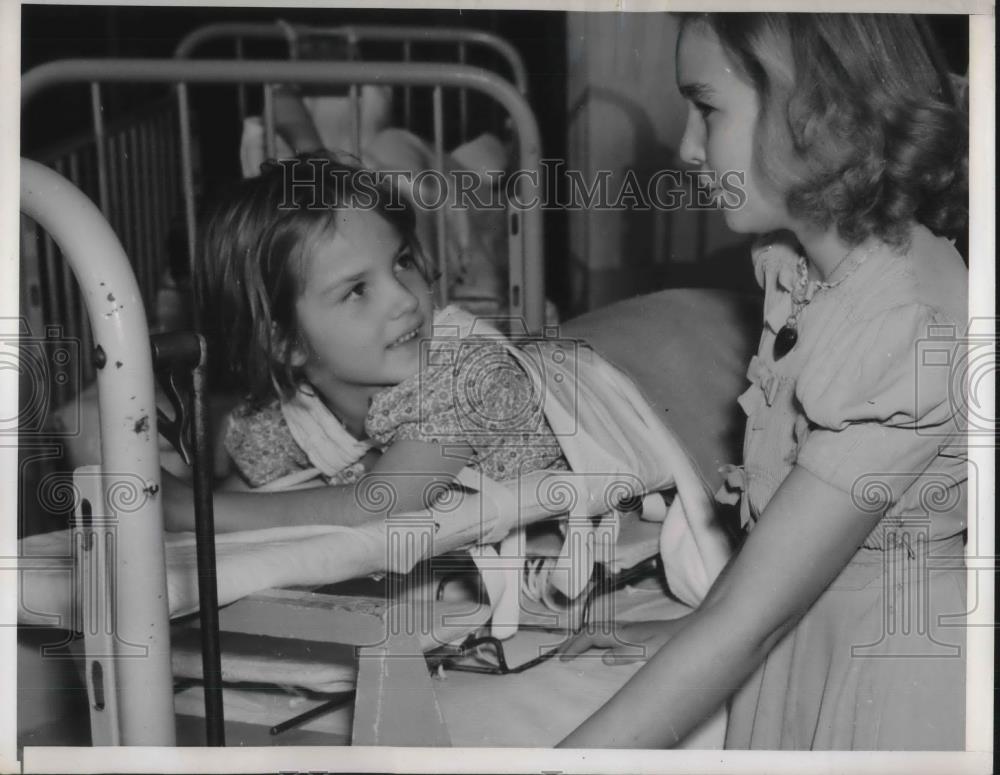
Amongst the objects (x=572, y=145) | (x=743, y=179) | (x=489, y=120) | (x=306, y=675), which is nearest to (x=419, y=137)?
(x=489, y=120)

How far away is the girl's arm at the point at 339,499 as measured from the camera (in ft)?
2.39

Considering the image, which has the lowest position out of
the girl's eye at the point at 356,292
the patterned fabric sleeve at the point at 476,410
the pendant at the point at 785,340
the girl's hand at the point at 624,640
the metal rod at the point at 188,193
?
the girl's hand at the point at 624,640

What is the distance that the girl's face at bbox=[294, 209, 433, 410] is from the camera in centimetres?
74

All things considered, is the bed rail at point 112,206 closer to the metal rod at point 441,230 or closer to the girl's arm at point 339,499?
the girl's arm at point 339,499

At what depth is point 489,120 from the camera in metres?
1.25

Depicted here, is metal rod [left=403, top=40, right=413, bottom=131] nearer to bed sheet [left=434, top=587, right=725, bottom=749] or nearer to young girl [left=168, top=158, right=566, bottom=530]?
young girl [left=168, top=158, right=566, bottom=530]

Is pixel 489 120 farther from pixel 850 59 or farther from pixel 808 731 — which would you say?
pixel 808 731

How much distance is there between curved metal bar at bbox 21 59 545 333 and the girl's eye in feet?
0.60

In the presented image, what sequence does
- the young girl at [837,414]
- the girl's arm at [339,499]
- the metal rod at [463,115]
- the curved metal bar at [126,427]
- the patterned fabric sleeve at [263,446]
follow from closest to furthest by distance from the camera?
the curved metal bar at [126,427] → the young girl at [837,414] → the girl's arm at [339,499] → the patterned fabric sleeve at [263,446] → the metal rod at [463,115]

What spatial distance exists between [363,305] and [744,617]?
1.14ft

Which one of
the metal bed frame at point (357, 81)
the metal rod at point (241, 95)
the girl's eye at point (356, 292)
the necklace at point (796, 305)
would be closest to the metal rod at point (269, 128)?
the metal bed frame at point (357, 81)

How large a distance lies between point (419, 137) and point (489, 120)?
15 cm

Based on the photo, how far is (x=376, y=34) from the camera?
3.13 feet

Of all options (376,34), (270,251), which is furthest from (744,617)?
(376,34)
